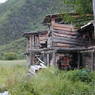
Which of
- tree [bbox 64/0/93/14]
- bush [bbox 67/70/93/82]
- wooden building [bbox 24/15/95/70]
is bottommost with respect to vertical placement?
bush [bbox 67/70/93/82]

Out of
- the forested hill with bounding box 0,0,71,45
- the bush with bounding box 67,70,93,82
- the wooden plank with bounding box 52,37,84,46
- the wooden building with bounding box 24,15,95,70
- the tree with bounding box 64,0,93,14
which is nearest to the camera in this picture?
the bush with bounding box 67,70,93,82

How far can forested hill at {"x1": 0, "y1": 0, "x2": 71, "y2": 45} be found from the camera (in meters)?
98.0

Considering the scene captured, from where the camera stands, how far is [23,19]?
104m

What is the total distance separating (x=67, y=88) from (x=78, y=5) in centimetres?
672

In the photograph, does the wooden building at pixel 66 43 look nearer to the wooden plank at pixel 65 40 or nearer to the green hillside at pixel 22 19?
the wooden plank at pixel 65 40

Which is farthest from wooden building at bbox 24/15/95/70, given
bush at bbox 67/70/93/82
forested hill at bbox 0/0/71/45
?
forested hill at bbox 0/0/71/45

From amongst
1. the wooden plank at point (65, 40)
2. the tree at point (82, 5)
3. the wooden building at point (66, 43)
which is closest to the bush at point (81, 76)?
the tree at point (82, 5)

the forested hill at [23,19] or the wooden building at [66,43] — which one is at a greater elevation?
the forested hill at [23,19]

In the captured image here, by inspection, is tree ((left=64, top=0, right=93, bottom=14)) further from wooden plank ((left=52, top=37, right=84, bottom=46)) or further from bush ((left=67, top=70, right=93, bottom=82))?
wooden plank ((left=52, top=37, right=84, bottom=46))

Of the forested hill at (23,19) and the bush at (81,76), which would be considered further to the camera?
the forested hill at (23,19)

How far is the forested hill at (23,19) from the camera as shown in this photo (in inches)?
3858

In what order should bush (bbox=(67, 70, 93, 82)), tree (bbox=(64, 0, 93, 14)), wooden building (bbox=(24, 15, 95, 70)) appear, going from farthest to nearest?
wooden building (bbox=(24, 15, 95, 70)) < tree (bbox=(64, 0, 93, 14)) < bush (bbox=(67, 70, 93, 82))

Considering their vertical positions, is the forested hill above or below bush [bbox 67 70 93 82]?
above

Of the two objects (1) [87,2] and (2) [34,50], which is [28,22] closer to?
(2) [34,50]
